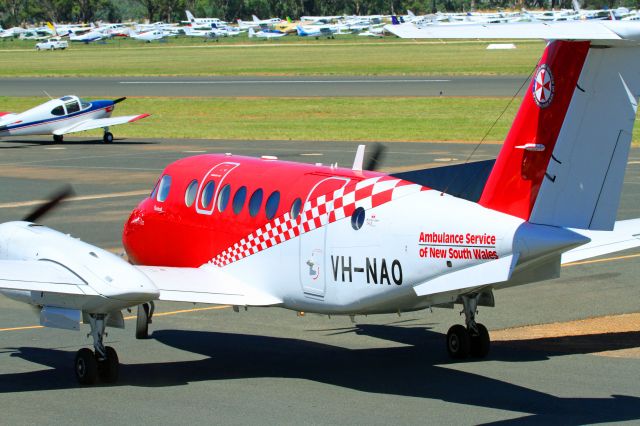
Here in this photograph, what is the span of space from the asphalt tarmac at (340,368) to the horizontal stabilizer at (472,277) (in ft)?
4.73

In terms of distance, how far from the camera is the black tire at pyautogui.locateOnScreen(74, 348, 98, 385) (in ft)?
50.1

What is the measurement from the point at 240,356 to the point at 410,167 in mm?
26417

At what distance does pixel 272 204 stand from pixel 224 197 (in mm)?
1176

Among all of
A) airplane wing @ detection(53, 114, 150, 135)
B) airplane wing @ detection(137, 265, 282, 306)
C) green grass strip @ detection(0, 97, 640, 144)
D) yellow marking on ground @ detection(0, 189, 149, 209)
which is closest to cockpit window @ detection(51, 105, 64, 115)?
airplane wing @ detection(53, 114, 150, 135)

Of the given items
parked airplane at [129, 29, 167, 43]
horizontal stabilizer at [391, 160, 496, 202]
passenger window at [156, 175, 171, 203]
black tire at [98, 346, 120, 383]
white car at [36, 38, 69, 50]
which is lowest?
parked airplane at [129, 29, 167, 43]

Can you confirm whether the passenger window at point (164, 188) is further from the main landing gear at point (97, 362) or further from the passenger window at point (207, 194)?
the main landing gear at point (97, 362)

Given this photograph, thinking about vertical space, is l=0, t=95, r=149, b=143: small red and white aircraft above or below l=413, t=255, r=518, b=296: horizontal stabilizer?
below

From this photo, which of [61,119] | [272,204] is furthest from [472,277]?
[61,119]

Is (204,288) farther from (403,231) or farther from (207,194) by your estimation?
(403,231)

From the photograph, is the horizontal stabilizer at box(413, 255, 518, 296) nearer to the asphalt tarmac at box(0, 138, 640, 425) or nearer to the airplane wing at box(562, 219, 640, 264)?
the asphalt tarmac at box(0, 138, 640, 425)

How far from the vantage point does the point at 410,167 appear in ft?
141

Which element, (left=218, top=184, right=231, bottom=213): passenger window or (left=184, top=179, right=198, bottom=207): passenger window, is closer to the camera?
(left=218, top=184, right=231, bottom=213): passenger window

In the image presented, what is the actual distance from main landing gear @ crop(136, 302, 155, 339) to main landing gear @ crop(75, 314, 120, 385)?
2.32 meters

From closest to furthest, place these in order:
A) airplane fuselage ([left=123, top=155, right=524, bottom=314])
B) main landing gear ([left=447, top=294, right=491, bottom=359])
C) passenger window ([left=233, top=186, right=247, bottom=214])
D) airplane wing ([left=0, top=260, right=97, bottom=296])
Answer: airplane fuselage ([left=123, top=155, right=524, bottom=314]) → airplane wing ([left=0, top=260, right=97, bottom=296]) → main landing gear ([left=447, top=294, right=491, bottom=359]) → passenger window ([left=233, top=186, right=247, bottom=214])
